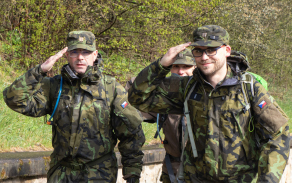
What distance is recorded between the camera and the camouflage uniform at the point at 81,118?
3.61m

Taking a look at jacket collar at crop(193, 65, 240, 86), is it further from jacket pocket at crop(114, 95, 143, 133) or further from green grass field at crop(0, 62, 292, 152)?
green grass field at crop(0, 62, 292, 152)

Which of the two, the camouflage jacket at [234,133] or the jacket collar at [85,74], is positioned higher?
the jacket collar at [85,74]

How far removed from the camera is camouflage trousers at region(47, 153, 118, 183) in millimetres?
3635

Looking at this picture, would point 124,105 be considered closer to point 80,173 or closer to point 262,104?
point 80,173

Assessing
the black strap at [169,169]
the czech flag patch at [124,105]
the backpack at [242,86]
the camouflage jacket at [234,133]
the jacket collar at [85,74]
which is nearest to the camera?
A: the camouflage jacket at [234,133]

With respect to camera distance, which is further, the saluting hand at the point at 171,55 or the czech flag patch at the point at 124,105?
the czech flag patch at the point at 124,105

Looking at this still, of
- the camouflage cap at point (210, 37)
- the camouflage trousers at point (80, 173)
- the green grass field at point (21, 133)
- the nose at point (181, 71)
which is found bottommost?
the green grass field at point (21, 133)

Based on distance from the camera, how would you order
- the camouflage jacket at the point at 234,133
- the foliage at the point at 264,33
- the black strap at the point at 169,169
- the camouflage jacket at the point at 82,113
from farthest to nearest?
the foliage at the point at 264,33 < the black strap at the point at 169,169 < the camouflage jacket at the point at 82,113 < the camouflage jacket at the point at 234,133

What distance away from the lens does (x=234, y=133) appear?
9.40ft

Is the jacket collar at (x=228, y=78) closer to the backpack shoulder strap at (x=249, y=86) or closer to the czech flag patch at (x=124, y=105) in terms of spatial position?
the backpack shoulder strap at (x=249, y=86)

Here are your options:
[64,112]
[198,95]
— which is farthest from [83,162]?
[198,95]

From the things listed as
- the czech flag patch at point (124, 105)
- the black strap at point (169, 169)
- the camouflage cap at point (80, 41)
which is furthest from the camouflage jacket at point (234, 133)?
the camouflage cap at point (80, 41)

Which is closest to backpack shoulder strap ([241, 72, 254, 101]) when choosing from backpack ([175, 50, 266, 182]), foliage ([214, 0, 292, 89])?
backpack ([175, 50, 266, 182])

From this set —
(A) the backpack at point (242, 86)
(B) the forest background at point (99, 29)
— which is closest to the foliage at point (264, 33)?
(B) the forest background at point (99, 29)
